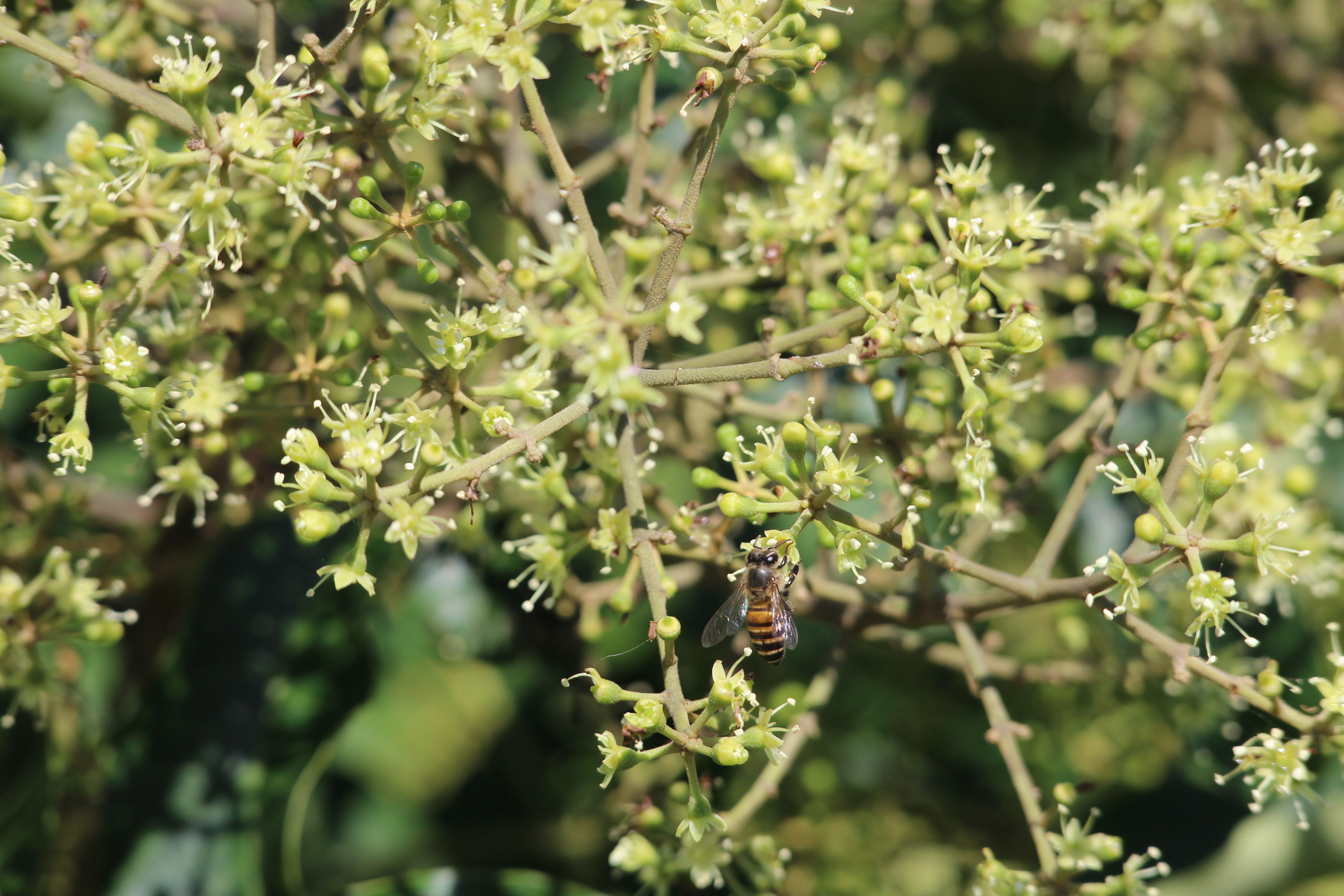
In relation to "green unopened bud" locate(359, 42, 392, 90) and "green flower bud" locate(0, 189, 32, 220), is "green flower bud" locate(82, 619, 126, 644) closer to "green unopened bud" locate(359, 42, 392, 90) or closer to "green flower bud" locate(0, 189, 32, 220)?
"green flower bud" locate(0, 189, 32, 220)

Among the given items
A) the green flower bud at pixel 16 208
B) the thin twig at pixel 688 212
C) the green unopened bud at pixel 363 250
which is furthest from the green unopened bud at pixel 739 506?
the green flower bud at pixel 16 208

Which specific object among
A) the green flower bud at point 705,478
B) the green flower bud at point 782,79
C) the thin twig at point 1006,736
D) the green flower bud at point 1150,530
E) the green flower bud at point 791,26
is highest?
the green flower bud at point 791,26

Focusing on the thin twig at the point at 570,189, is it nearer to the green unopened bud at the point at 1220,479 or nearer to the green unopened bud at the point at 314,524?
the green unopened bud at the point at 314,524

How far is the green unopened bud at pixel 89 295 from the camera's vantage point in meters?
1.41

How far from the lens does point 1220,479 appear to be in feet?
4.78

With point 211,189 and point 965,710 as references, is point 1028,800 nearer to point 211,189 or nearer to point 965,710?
point 965,710

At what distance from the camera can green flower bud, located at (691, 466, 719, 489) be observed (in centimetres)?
Answer: 150

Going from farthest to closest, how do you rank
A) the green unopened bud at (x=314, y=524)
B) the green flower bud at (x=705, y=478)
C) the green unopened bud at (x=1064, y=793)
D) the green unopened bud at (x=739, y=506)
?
1. the green unopened bud at (x=1064, y=793)
2. the green flower bud at (x=705, y=478)
3. the green unopened bud at (x=739, y=506)
4. the green unopened bud at (x=314, y=524)

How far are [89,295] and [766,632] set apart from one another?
1.07m

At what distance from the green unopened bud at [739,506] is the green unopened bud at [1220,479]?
24.7 inches

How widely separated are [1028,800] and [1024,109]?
1928 millimetres

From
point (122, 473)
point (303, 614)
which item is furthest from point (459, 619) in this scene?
point (122, 473)

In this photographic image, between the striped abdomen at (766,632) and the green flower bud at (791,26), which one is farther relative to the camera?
the striped abdomen at (766,632)

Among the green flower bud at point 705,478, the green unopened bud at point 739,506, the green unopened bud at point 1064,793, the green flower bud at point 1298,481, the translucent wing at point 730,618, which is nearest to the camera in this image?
the green unopened bud at point 739,506
